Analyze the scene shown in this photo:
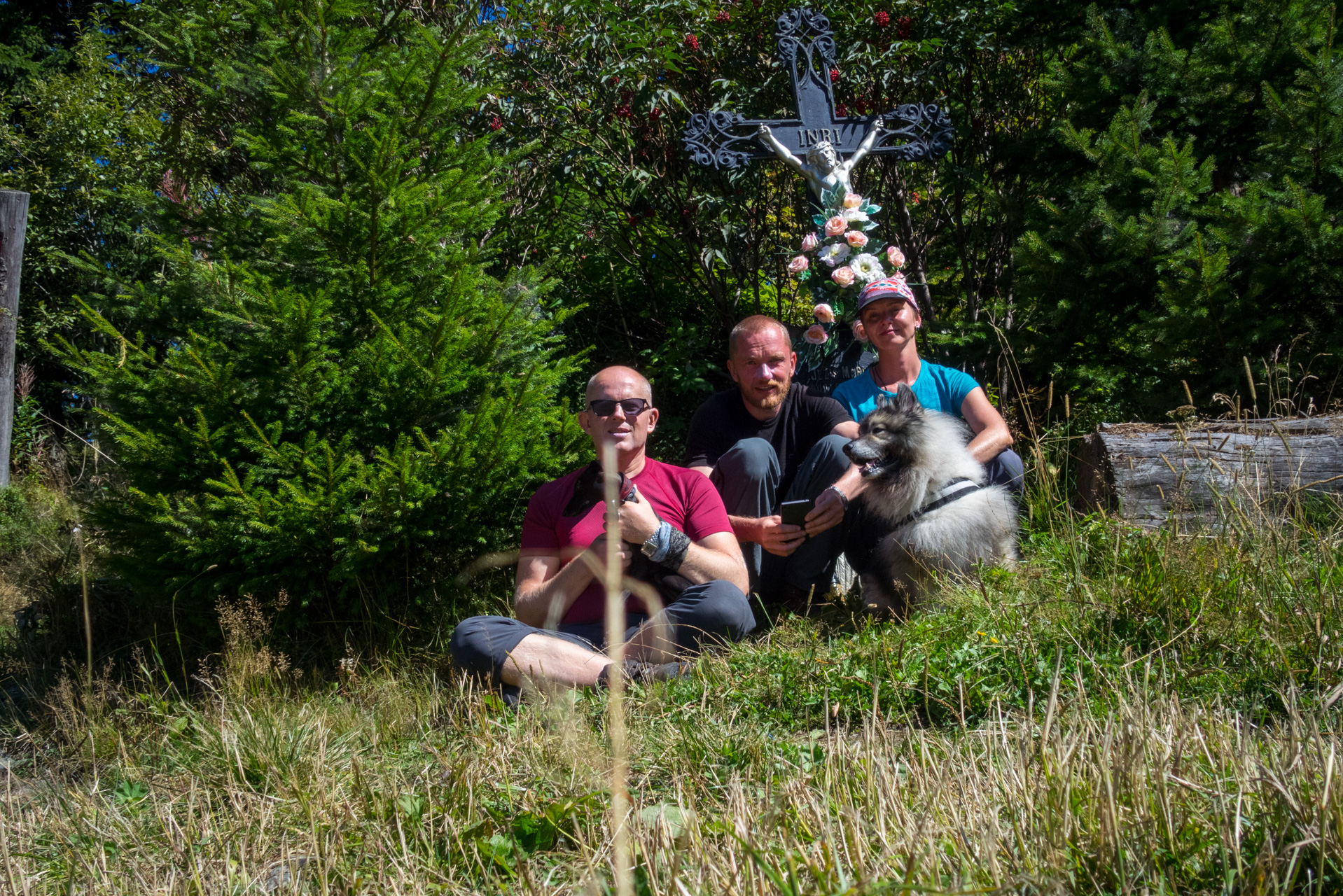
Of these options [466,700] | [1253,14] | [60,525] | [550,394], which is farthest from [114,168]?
[1253,14]

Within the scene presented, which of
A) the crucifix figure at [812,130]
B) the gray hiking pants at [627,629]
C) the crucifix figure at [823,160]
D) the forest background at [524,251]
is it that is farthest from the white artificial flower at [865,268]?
the gray hiking pants at [627,629]

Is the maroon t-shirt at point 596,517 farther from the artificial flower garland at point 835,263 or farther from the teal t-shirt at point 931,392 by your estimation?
the artificial flower garland at point 835,263

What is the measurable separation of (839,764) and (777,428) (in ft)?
7.46

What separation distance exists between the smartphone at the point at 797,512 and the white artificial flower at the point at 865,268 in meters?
2.45

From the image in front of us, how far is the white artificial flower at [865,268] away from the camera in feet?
18.5

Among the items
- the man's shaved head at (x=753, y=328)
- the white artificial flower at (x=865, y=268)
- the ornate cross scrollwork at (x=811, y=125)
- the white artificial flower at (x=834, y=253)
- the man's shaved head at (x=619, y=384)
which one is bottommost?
the man's shaved head at (x=619, y=384)

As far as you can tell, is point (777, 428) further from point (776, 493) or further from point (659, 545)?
point (659, 545)

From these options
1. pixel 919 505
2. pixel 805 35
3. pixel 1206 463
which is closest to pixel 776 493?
pixel 919 505

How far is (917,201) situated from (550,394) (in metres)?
5.22

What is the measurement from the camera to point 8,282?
6.24m

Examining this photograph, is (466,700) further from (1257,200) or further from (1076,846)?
(1257,200)

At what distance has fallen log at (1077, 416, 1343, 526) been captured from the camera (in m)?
3.60

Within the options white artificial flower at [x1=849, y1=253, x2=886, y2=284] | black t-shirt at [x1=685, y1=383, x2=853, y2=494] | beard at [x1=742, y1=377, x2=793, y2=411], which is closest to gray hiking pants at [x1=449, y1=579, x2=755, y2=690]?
black t-shirt at [x1=685, y1=383, x2=853, y2=494]

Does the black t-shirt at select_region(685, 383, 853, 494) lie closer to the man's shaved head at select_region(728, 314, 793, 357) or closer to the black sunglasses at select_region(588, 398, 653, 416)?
the man's shaved head at select_region(728, 314, 793, 357)
